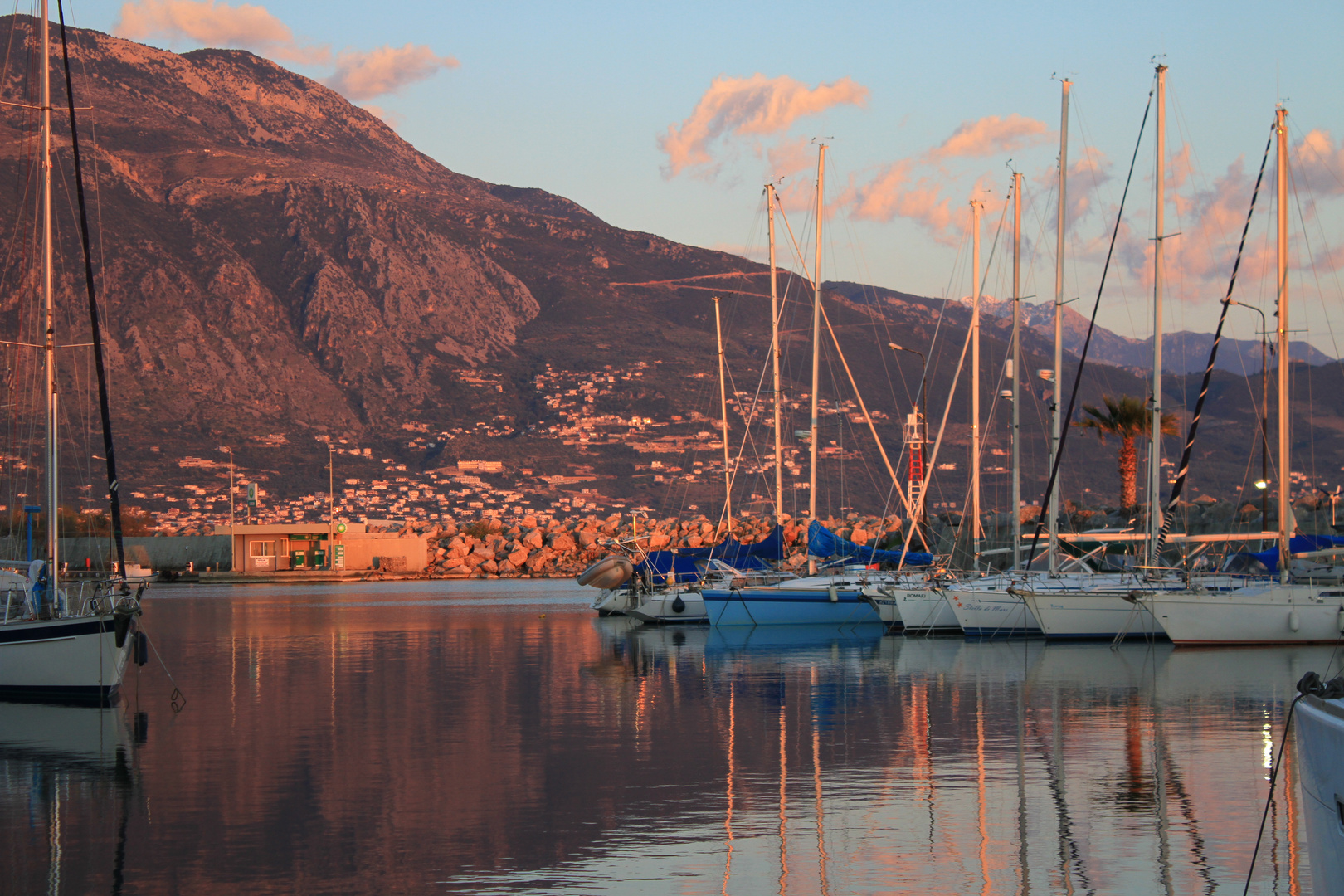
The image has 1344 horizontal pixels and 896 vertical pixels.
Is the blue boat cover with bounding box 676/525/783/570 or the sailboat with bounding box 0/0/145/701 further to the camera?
the blue boat cover with bounding box 676/525/783/570

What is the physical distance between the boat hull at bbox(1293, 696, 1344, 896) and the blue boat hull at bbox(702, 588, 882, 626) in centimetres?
3079

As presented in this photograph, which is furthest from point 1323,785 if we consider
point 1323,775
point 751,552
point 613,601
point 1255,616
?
point 613,601

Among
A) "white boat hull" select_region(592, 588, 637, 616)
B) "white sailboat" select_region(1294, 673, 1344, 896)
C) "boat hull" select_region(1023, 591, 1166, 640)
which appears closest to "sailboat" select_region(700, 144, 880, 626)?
"boat hull" select_region(1023, 591, 1166, 640)

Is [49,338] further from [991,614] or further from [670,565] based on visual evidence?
[670,565]

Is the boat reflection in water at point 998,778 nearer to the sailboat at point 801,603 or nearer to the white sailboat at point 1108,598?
the white sailboat at point 1108,598

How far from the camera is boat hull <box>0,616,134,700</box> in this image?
2064 centimetres

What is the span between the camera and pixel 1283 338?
29.0 meters

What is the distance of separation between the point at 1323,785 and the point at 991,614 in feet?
89.4

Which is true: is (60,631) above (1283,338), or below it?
below

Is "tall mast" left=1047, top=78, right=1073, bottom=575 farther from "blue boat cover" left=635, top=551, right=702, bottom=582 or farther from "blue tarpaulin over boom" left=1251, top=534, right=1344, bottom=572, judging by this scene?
"blue boat cover" left=635, top=551, right=702, bottom=582

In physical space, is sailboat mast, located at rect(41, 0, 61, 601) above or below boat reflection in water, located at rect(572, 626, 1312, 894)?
above

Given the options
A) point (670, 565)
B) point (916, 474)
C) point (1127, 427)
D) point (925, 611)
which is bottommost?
point (925, 611)

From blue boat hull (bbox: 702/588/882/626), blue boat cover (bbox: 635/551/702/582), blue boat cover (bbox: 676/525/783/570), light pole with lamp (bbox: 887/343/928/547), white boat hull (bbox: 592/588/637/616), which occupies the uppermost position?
light pole with lamp (bbox: 887/343/928/547)

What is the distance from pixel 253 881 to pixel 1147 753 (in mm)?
9200
